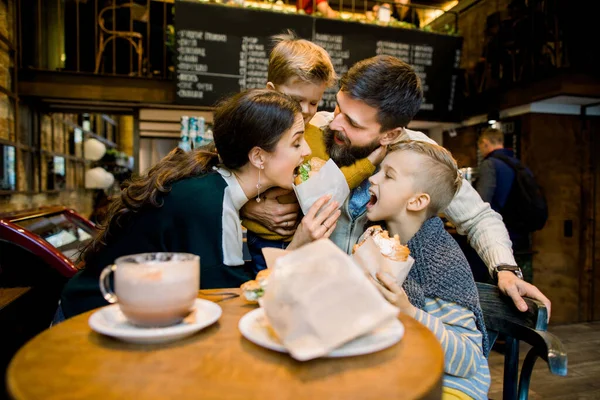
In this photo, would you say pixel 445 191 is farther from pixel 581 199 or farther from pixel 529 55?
pixel 581 199

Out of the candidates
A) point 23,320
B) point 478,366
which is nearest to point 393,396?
point 478,366

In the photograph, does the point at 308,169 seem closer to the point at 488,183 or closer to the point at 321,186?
the point at 321,186

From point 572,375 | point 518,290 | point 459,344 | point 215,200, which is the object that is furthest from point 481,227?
point 572,375

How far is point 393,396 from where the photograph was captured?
649mm

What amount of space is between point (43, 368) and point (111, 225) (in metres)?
0.93

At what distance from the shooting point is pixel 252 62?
477cm

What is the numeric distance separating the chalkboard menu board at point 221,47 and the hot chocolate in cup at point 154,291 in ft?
13.3

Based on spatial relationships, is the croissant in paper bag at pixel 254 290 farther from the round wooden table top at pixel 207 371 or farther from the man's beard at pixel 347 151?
the man's beard at pixel 347 151

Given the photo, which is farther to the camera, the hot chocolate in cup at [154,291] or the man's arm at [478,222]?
the man's arm at [478,222]

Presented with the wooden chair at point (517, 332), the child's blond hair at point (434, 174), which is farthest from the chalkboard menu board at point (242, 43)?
the wooden chair at point (517, 332)

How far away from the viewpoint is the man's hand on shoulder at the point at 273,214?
5.82ft

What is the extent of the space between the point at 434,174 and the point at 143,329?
114 centimetres

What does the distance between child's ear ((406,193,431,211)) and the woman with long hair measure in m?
0.26

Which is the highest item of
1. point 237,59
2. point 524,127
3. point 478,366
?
point 237,59
